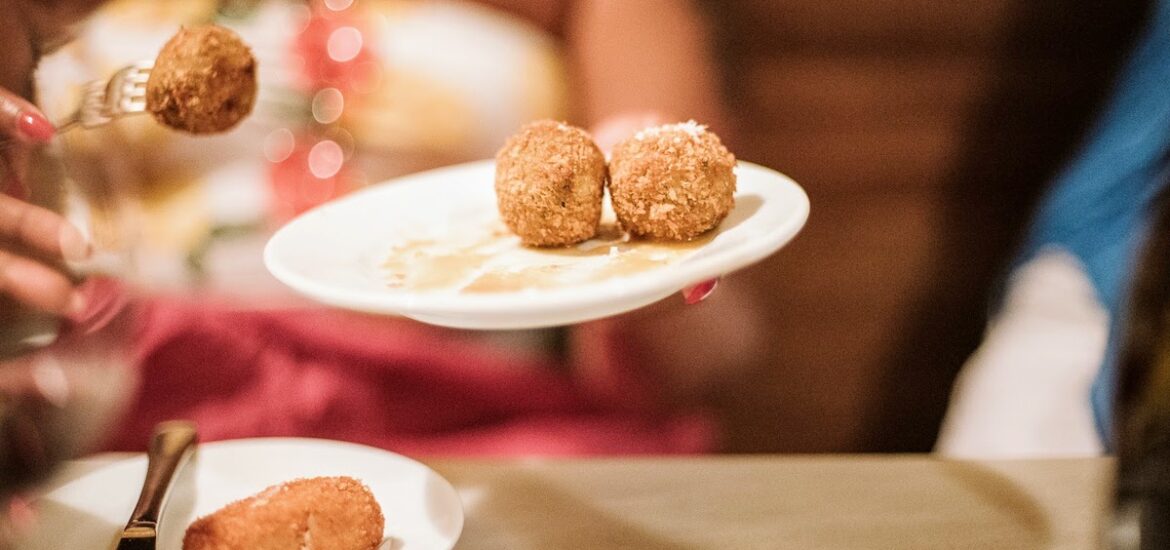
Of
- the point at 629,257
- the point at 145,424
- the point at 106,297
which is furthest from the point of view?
the point at 145,424

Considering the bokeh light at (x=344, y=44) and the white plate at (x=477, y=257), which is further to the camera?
the bokeh light at (x=344, y=44)

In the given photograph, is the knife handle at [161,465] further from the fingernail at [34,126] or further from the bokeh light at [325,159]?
the bokeh light at [325,159]

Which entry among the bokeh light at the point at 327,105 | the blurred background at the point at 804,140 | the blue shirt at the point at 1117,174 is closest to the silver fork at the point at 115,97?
the blurred background at the point at 804,140

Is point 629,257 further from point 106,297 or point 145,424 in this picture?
point 145,424

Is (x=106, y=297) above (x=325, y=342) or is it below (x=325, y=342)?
above

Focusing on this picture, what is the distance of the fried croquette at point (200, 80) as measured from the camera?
1.90 ft

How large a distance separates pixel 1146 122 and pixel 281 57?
4.06ft

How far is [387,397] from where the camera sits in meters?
1.19

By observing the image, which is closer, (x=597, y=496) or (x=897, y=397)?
(x=597, y=496)

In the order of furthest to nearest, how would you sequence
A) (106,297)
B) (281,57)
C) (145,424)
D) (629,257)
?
(281,57)
(145,424)
(106,297)
(629,257)

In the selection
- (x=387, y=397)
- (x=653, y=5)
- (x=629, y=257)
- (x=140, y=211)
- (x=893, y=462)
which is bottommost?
(x=387, y=397)

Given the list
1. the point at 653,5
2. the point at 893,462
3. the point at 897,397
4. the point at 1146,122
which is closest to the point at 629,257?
the point at 893,462

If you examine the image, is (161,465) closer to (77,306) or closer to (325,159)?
(77,306)

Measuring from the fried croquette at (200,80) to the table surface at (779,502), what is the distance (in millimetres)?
348
